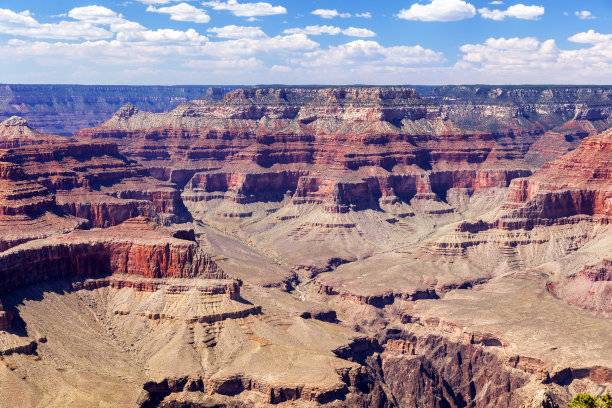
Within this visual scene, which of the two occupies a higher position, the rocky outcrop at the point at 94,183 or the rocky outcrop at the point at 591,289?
the rocky outcrop at the point at 94,183

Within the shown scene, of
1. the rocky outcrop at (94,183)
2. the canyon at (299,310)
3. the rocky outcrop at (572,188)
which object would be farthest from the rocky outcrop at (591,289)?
the rocky outcrop at (94,183)

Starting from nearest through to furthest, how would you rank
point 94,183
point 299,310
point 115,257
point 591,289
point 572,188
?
point 115,257, point 299,310, point 591,289, point 572,188, point 94,183

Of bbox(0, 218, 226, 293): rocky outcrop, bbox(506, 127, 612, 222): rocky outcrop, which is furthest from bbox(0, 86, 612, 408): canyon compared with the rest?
bbox(506, 127, 612, 222): rocky outcrop

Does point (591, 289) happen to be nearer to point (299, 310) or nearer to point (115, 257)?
point (299, 310)

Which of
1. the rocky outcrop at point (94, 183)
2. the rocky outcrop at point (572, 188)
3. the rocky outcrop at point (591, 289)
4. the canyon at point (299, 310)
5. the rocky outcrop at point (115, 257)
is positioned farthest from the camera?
the rocky outcrop at point (94, 183)

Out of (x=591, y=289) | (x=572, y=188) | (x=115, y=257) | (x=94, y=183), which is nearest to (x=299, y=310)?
(x=115, y=257)

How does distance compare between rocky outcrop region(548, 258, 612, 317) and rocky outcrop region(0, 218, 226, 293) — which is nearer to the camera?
rocky outcrop region(0, 218, 226, 293)

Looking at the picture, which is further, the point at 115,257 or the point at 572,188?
the point at 572,188

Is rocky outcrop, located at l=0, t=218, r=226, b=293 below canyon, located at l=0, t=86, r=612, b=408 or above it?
above

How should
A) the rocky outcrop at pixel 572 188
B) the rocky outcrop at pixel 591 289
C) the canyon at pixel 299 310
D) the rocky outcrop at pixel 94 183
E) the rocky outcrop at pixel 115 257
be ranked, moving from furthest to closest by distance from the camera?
the rocky outcrop at pixel 94 183 < the rocky outcrop at pixel 572 188 < the rocky outcrop at pixel 591 289 < the rocky outcrop at pixel 115 257 < the canyon at pixel 299 310

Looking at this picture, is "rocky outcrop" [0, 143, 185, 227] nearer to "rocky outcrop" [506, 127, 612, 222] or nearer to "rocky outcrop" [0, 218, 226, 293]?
"rocky outcrop" [0, 218, 226, 293]

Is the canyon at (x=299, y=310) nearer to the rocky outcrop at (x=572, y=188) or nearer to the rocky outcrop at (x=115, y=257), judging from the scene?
the rocky outcrop at (x=115, y=257)

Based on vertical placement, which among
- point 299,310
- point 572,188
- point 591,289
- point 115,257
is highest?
point 572,188
